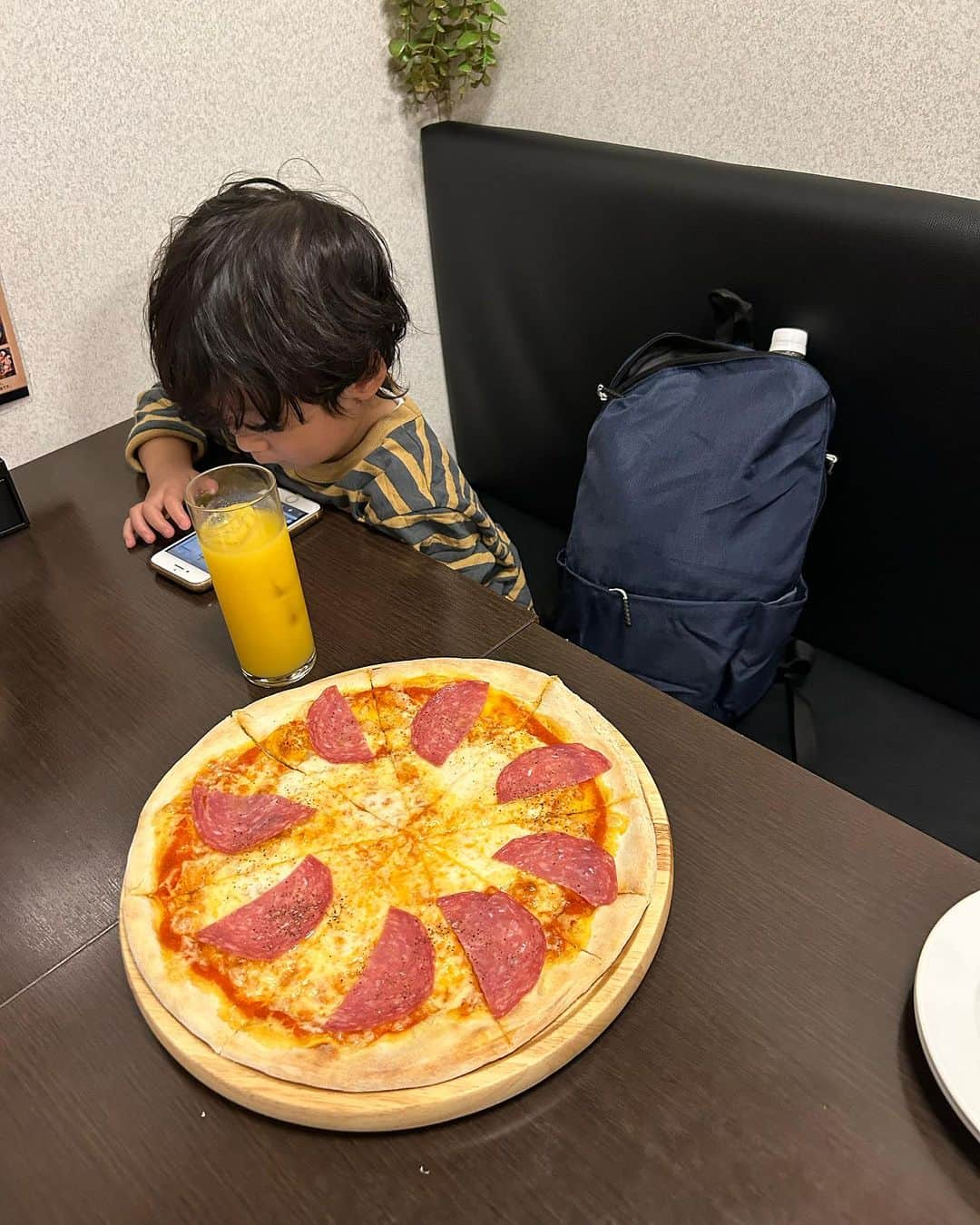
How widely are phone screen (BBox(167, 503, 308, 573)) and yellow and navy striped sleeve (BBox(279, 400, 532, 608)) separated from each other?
0.05 m

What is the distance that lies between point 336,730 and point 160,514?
1.84ft

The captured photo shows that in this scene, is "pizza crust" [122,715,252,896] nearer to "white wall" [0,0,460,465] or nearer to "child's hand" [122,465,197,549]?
"child's hand" [122,465,197,549]

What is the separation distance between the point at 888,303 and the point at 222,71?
117 centimetres

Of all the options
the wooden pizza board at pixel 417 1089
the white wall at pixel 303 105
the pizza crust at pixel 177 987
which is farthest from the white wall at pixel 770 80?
the pizza crust at pixel 177 987

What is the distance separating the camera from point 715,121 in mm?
1621

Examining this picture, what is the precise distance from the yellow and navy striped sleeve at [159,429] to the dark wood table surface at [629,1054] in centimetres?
58

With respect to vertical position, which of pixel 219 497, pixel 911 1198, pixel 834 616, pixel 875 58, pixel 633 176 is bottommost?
pixel 834 616

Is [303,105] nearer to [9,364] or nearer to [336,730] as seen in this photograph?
[9,364]

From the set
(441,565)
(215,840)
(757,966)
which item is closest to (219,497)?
(441,565)

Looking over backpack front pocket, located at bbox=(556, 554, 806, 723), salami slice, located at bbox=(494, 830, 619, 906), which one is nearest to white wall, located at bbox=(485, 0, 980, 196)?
backpack front pocket, located at bbox=(556, 554, 806, 723)

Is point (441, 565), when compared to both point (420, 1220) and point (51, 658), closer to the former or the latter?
point (51, 658)

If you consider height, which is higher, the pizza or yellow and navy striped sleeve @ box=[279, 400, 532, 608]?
yellow and navy striped sleeve @ box=[279, 400, 532, 608]

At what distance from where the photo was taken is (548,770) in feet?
2.97

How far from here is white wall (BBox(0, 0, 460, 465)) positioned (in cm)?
141
